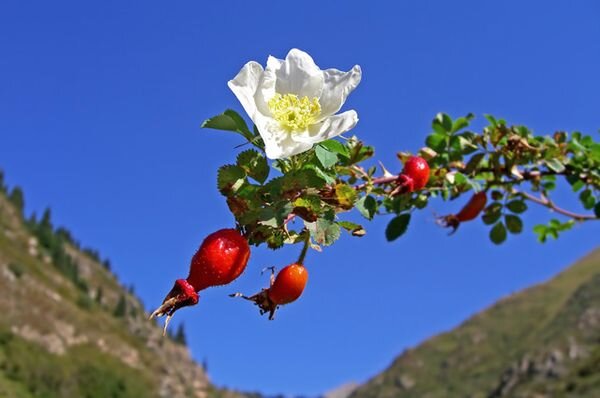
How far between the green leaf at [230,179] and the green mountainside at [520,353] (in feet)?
197

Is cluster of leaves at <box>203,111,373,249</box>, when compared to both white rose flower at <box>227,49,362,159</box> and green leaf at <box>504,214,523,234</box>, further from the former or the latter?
green leaf at <box>504,214,523,234</box>

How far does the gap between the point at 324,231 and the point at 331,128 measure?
0.23 metres

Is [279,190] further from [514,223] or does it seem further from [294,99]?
[514,223]

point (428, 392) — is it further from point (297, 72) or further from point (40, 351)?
point (297, 72)

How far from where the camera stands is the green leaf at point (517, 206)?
339cm

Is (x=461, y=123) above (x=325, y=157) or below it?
above

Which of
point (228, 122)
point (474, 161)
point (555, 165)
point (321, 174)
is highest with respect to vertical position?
point (474, 161)

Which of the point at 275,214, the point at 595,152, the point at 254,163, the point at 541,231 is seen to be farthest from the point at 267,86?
the point at 541,231

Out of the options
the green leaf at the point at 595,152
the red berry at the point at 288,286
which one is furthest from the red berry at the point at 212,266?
the green leaf at the point at 595,152

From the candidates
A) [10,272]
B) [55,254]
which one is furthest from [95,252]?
[10,272]

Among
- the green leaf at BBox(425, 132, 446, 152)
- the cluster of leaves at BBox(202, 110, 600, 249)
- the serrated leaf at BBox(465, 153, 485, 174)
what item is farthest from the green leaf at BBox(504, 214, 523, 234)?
the green leaf at BBox(425, 132, 446, 152)

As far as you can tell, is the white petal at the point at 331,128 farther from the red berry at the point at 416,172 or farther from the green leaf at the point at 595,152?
the green leaf at the point at 595,152

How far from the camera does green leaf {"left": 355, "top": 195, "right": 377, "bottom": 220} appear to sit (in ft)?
5.74

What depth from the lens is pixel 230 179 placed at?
1.49 meters
